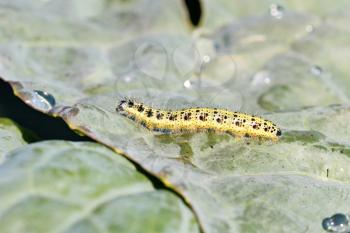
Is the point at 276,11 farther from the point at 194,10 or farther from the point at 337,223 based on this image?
the point at 337,223

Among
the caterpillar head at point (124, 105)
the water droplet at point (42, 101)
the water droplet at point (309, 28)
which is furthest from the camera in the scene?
the water droplet at point (309, 28)

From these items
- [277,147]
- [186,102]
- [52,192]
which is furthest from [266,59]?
[52,192]

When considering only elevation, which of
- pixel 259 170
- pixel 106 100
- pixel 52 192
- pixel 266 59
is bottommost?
pixel 52 192

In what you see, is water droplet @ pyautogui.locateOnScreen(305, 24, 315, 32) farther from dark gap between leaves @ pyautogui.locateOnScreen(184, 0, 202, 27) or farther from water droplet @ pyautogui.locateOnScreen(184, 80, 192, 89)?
water droplet @ pyautogui.locateOnScreen(184, 80, 192, 89)

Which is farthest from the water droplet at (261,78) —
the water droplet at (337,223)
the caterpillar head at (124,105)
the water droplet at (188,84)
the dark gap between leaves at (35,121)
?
the water droplet at (337,223)

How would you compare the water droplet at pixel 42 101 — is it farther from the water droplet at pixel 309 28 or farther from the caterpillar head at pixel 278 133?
the water droplet at pixel 309 28

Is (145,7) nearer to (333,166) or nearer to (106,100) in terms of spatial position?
(106,100)

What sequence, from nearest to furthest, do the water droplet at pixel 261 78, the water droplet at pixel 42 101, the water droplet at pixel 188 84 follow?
the water droplet at pixel 42 101
the water droplet at pixel 188 84
the water droplet at pixel 261 78
